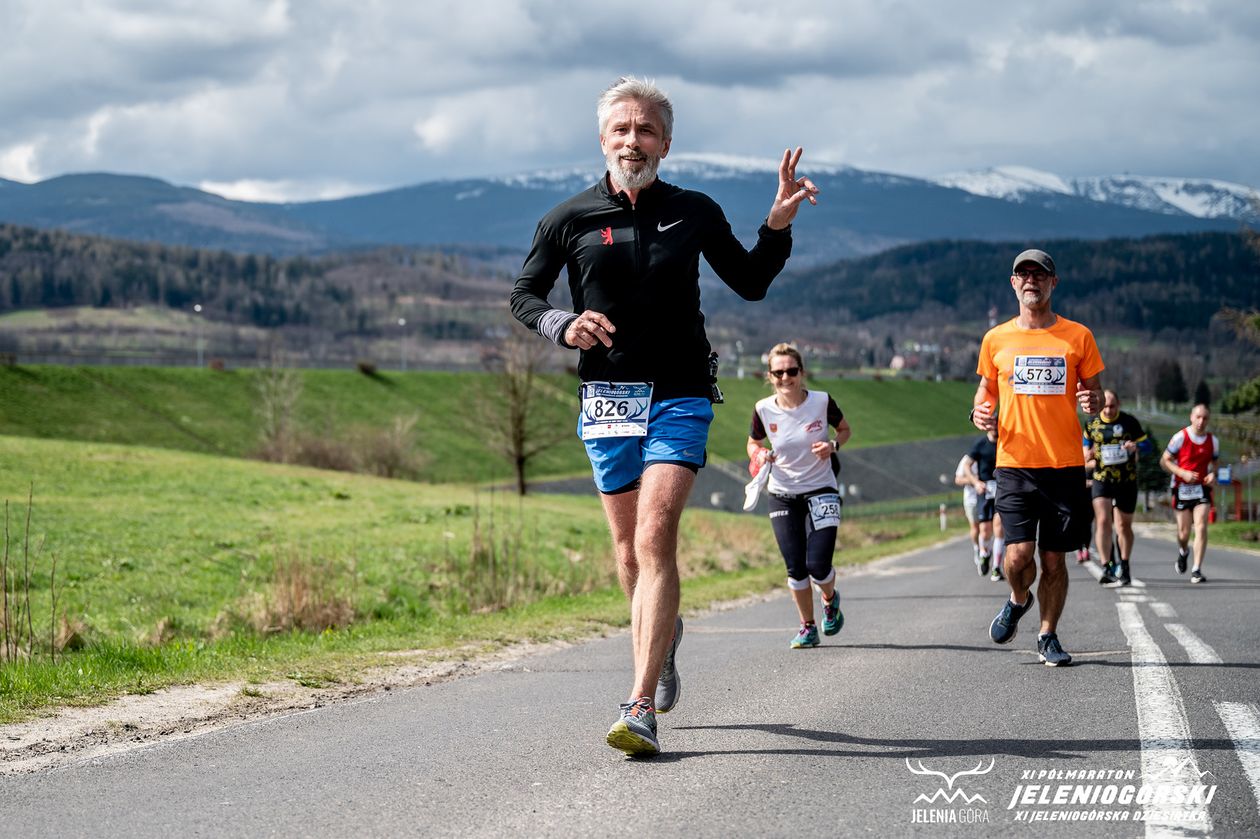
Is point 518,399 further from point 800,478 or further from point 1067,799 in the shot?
point 1067,799

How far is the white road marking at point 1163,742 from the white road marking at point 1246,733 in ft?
0.57

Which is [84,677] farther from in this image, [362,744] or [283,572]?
[283,572]

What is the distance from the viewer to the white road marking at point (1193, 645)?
8352 mm

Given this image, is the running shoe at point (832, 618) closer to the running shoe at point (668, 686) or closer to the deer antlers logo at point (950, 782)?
the running shoe at point (668, 686)

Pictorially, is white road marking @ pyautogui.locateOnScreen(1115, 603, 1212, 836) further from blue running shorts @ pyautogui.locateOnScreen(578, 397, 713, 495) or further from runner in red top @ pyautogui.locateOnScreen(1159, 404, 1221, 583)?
runner in red top @ pyautogui.locateOnScreen(1159, 404, 1221, 583)

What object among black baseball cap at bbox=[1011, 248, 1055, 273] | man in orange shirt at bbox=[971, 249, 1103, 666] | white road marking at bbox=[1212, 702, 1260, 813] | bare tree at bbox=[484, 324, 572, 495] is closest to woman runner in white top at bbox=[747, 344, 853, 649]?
man in orange shirt at bbox=[971, 249, 1103, 666]

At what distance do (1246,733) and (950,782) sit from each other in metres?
1.65

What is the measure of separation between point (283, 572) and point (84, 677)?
5095mm

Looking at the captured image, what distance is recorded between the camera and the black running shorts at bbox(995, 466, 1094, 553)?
26.8 feet

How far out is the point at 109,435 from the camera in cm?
7038

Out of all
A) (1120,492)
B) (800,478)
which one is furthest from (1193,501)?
(800,478)

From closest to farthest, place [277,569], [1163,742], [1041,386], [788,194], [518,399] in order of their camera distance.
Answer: [1163,742] → [788,194] → [1041,386] → [277,569] → [518,399]

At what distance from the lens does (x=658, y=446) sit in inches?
231

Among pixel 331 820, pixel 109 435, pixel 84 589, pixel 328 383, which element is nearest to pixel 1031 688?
pixel 331 820
